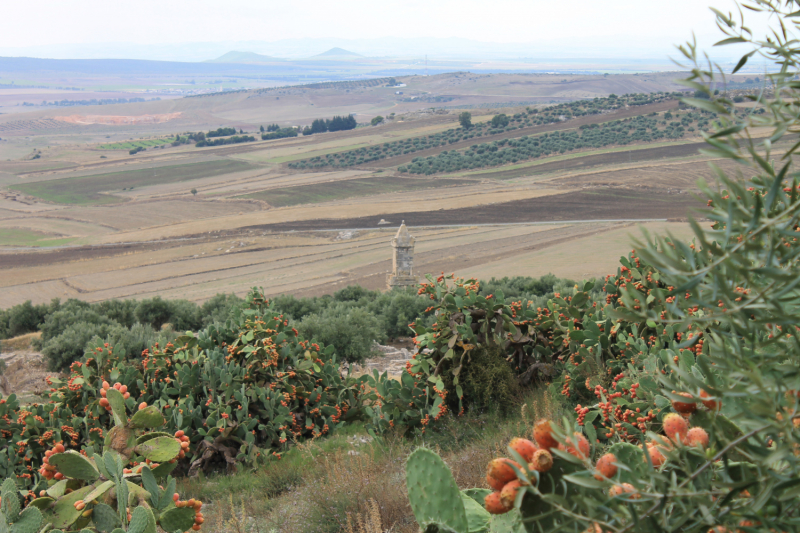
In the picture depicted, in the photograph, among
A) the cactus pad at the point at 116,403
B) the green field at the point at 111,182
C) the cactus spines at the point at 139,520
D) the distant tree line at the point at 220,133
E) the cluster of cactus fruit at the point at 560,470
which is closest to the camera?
the cluster of cactus fruit at the point at 560,470

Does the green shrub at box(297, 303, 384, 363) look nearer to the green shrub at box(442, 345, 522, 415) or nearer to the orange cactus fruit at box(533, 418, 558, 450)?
the green shrub at box(442, 345, 522, 415)

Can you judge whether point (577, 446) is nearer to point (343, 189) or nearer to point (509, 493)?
point (509, 493)

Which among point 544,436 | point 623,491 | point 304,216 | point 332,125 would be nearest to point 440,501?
point 544,436

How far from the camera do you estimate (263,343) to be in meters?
7.40

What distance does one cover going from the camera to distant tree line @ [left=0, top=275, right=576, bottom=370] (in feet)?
44.1

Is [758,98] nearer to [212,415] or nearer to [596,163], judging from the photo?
[212,415]

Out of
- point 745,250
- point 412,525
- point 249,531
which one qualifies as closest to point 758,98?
point 745,250

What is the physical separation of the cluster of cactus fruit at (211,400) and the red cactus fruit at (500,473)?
5.58 meters

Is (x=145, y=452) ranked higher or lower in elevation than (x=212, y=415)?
higher

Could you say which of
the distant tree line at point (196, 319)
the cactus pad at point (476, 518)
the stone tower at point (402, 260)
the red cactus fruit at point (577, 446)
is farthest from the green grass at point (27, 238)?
the red cactus fruit at point (577, 446)

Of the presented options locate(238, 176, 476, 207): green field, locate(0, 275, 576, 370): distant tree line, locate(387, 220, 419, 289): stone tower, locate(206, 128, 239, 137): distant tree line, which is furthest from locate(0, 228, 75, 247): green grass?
locate(206, 128, 239, 137): distant tree line

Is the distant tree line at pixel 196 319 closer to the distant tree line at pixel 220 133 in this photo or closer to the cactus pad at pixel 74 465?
the cactus pad at pixel 74 465

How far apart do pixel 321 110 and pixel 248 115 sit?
21676 millimetres

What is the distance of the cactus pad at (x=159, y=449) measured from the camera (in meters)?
3.36
